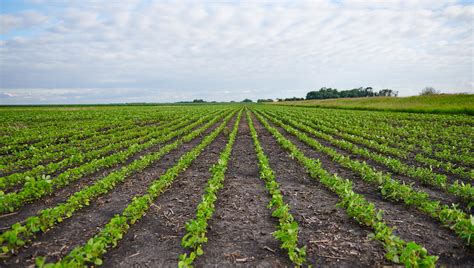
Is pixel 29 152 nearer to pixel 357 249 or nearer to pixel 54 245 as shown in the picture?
pixel 54 245

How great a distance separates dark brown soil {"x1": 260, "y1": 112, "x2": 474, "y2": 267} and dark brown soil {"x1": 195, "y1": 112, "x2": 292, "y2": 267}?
2.38 metres

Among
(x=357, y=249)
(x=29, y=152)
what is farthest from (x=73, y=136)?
(x=357, y=249)

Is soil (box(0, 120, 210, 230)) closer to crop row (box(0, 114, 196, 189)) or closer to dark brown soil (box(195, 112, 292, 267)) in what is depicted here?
crop row (box(0, 114, 196, 189))

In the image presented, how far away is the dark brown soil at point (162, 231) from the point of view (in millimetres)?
4178

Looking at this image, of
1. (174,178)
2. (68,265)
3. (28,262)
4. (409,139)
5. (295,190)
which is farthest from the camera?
(409,139)

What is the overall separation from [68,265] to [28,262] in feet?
3.48

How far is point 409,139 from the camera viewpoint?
14070mm

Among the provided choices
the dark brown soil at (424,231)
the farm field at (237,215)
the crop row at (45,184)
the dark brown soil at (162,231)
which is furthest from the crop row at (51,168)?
the dark brown soil at (424,231)

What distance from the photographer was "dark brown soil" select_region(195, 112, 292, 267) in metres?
4.18

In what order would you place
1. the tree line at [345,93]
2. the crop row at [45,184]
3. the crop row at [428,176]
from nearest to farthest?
1. the crop row at [45,184]
2. the crop row at [428,176]
3. the tree line at [345,93]

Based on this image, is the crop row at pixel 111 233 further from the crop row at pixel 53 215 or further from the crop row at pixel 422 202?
the crop row at pixel 422 202

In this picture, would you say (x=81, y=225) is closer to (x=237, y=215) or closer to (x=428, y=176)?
(x=237, y=215)

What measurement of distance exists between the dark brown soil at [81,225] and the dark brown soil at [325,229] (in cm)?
392

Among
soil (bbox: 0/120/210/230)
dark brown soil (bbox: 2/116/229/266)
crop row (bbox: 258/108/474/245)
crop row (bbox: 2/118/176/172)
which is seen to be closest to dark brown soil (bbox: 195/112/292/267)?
dark brown soil (bbox: 2/116/229/266)
